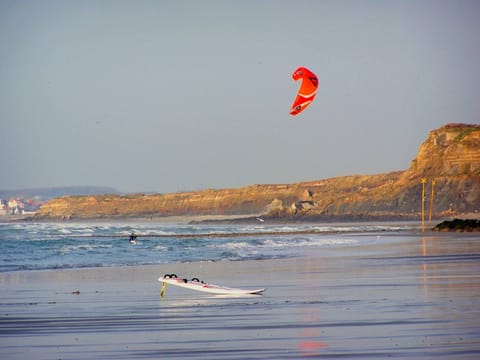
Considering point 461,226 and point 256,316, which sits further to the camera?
point 461,226

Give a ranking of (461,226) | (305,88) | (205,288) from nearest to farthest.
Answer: (205,288) → (305,88) → (461,226)

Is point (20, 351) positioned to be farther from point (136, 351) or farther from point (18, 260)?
point (18, 260)

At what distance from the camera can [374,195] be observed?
107250 mm

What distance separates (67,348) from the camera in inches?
383

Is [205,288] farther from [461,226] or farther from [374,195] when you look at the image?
[374,195]

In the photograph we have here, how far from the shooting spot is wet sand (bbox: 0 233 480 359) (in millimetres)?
9398

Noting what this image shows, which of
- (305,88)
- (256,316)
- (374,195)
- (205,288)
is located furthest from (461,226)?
(374,195)

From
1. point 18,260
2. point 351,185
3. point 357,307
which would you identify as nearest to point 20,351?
point 357,307

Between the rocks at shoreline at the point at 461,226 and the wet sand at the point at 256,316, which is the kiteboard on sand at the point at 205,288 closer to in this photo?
the wet sand at the point at 256,316

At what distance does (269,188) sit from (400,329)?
135 meters

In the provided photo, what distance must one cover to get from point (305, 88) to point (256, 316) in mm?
21747

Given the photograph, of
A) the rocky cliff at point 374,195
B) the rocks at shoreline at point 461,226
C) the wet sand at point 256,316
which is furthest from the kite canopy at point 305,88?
the rocky cliff at point 374,195

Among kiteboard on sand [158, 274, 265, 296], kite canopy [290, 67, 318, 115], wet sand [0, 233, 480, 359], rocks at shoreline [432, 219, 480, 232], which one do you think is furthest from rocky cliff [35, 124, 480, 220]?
kiteboard on sand [158, 274, 265, 296]

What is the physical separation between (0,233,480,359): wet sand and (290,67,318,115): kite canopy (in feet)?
43.0
